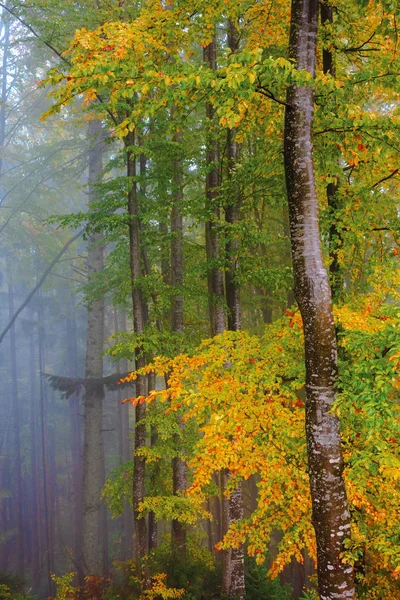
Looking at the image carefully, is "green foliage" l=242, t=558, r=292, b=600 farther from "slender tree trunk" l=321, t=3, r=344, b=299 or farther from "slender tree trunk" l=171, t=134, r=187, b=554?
"slender tree trunk" l=321, t=3, r=344, b=299

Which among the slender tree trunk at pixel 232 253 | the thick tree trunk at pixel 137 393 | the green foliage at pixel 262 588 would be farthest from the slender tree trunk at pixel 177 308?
the green foliage at pixel 262 588

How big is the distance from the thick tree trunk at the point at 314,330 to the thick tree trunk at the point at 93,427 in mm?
9673

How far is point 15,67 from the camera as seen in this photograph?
24.0 m

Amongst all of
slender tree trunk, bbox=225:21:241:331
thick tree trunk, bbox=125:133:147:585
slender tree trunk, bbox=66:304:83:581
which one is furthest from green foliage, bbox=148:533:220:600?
slender tree trunk, bbox=66:304:83:581

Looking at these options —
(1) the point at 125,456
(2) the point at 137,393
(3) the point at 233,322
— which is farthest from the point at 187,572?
(1) the point at 125,456

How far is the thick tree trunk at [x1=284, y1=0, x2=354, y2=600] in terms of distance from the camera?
13.1ft

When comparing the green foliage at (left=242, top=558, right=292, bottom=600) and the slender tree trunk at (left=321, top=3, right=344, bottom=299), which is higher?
the slender tree trunk at (left=321, top=3, right=344, bottom=299)

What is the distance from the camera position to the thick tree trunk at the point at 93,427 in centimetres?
1381

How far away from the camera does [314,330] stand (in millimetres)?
4188

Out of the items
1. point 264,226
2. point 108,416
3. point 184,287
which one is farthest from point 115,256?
point 108,416

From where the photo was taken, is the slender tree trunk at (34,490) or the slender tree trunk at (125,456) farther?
the slender tree trunk at (125,456)

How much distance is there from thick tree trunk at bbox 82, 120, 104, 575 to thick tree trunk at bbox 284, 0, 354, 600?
9.67 metres

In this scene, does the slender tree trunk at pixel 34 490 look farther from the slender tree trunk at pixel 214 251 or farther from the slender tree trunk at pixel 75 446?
the slender tree trunk at pixel 214 251

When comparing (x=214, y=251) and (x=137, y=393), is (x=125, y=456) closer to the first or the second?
Answer: (x=137, y=393)
